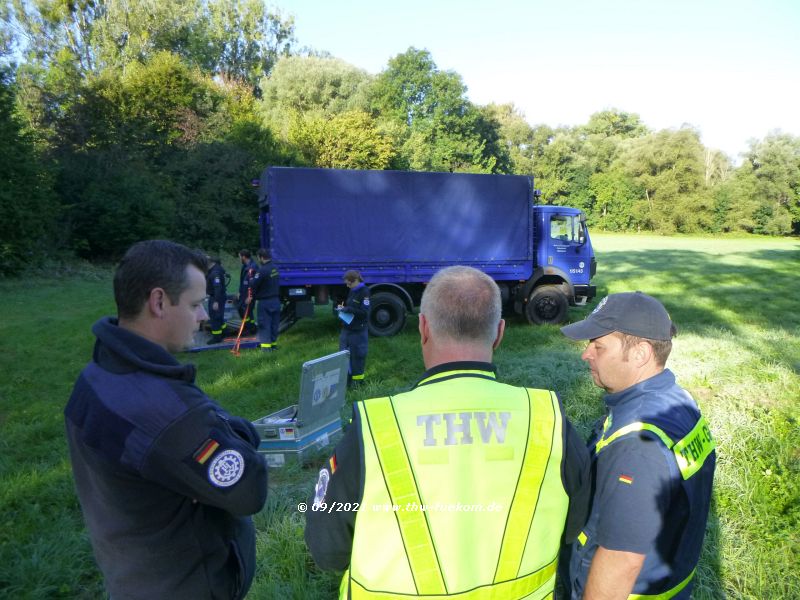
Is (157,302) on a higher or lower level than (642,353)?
higher

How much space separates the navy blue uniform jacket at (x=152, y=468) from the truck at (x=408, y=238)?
29.2 ft

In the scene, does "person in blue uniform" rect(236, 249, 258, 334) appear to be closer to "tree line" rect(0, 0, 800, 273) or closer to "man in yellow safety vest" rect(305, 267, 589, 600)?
"man in yellow safety vest" rect(305, 267, 589, 600)

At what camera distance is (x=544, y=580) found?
4.89 feet

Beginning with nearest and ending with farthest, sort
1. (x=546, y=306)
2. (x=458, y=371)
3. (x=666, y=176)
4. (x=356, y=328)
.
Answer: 1. (x=458, y=371)
2. (x=356, y=328)
3. (x=546, y=306)
4. (x=666, y=176)

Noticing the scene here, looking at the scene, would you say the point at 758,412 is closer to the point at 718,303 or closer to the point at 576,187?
the point at 718,303

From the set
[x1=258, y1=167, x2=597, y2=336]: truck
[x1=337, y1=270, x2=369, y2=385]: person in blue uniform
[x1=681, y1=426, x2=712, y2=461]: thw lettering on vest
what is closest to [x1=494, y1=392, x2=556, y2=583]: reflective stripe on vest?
[x1=681, y1=426, x2=712, y2=461]: thw lettering on vest

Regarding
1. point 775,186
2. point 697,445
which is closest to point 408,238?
point 697,445

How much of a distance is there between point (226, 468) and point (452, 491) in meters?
0.70

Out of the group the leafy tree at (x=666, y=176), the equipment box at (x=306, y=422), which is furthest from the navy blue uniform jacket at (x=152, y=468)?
the leafy tree at (x=666, y=176)

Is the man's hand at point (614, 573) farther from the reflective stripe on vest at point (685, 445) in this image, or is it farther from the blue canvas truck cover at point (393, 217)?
the blue canvas truck cover at point (393, 217)

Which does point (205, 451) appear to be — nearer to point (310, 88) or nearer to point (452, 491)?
point (452, 491)

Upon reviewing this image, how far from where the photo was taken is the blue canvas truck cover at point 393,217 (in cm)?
1052

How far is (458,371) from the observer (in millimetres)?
1520

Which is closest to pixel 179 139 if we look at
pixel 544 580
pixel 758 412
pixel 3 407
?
pixel 3 407
